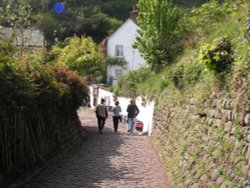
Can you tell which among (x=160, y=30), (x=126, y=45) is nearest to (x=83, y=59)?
(x=126, y=45)

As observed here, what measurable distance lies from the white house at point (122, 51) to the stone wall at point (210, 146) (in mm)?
36216

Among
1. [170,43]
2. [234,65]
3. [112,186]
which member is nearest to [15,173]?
[112,186]

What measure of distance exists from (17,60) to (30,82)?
138cm

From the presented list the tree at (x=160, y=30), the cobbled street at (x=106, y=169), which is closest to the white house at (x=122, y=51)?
the tree at (x=160, y=30)

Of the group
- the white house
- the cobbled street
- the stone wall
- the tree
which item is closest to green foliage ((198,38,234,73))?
the stone wall

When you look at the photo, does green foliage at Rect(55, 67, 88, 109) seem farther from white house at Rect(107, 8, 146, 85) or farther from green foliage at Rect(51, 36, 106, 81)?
white house at Rect(107, 8, 146, 85)

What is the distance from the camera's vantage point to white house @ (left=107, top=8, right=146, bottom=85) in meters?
48.7

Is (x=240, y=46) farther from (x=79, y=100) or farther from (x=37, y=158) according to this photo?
(x=79, y=100)

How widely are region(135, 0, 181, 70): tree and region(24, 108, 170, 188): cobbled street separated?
9023 mm

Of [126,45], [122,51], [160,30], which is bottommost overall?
[160,30]

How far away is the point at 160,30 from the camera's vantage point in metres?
24.2

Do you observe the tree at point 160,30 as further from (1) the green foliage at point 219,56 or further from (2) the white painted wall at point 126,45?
(2) the white painted wall at point 126,45

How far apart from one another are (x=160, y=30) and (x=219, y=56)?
51.1ft

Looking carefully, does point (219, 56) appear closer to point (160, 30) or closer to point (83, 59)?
point (160, 30)
